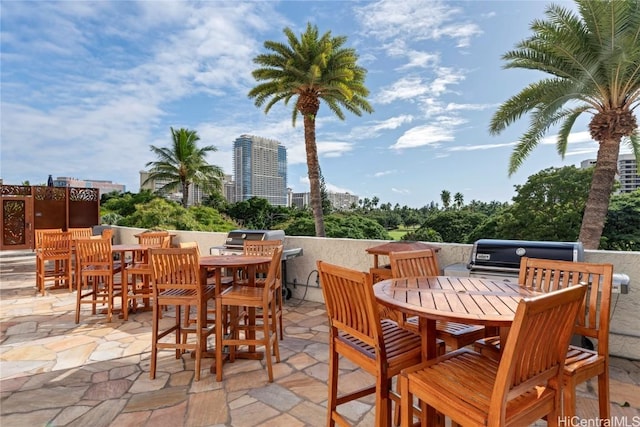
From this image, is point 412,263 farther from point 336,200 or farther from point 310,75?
point 336,200

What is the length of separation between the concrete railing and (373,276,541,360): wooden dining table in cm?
173

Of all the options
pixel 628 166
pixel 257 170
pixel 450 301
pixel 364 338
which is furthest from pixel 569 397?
pixel 257 170

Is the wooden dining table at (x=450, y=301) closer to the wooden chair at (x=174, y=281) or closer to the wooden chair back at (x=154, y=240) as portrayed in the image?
the wooden chair at (x=174, y=281)

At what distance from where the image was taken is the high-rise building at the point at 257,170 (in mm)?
34438

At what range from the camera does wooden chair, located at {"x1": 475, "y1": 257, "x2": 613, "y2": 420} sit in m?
1.65

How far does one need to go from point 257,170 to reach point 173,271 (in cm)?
3363

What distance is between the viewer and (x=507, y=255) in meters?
3.16

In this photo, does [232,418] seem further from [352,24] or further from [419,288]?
[352,24]

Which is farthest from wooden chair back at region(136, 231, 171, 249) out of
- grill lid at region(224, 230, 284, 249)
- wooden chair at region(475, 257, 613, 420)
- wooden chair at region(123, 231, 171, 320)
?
wooden chair at region(475, 257, 613, 420)

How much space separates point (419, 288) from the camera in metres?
2.12

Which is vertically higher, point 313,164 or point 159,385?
point 313,164

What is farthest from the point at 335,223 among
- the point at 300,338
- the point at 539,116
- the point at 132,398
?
the point at 132,398

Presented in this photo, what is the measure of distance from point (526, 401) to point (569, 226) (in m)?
15.9

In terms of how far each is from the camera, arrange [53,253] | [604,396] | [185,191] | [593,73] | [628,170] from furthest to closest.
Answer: [185,191] → [628,170] → [593,73] → [53,253] → [604,396]
